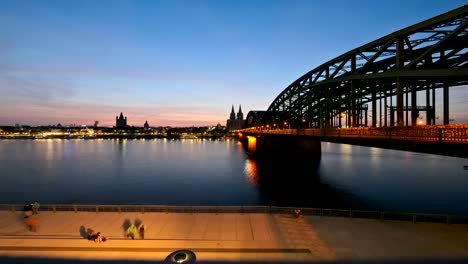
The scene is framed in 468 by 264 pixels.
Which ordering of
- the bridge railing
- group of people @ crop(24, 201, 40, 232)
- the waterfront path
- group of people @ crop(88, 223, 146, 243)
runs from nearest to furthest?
the waterfront path < group of people @ crop(88, 223, 146, 243) < the bridge railing < group of people @ crop(24, 201, 40, 232)

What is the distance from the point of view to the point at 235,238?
1716cm

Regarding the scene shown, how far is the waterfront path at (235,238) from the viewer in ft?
49.7

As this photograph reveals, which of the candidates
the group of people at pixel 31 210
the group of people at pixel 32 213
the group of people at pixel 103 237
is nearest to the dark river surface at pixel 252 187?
the group of people at pixel 31 210

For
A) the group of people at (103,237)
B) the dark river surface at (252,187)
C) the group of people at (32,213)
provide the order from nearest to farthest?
the group of people at (103,237), the group of people at (32,213), the dark river surface at (252,187)

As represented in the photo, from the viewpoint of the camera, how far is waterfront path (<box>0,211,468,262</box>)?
49.7 feet

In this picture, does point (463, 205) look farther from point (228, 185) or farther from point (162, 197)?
point (162, 197)

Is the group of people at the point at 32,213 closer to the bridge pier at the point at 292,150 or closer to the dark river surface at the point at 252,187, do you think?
the dark river surface at the point at 252,187

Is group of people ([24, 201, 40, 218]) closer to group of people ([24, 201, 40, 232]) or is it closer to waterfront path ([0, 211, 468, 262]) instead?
group of people ([24, 201, 40, 232])

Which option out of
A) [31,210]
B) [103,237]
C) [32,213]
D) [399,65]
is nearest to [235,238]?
[103,237]

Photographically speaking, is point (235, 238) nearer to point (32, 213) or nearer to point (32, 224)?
point (32, 224)

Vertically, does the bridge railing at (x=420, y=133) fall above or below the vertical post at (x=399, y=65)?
below

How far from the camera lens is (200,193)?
44.7 m

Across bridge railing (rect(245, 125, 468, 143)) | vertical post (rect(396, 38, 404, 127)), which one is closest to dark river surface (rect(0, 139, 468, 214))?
bridge railing (rect(245, 125, 468, 143))

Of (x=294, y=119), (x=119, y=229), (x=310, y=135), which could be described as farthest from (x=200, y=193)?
(x=294, y=119)
